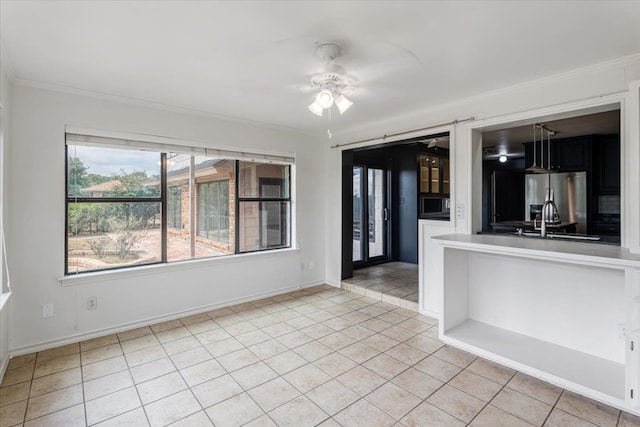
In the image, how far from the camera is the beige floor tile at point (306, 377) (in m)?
2.33

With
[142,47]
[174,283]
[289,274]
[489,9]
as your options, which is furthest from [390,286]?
[142,47]

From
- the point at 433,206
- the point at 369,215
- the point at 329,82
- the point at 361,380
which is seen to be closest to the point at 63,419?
the point at 361,380

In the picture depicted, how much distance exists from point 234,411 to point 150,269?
6.58 feet

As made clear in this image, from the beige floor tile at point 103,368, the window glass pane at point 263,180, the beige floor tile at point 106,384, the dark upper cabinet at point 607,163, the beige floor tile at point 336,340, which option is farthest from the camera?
the dark upper cabinet at point 607,163

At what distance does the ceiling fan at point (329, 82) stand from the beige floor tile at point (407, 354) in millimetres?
2168

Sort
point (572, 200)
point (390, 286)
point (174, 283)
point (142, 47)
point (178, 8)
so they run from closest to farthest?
point (178, 8) → point (142, 47) → point (174, 283) → point (390, 286) → point (572, 200)

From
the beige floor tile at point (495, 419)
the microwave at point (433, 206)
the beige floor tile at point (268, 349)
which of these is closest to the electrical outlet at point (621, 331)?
the beige floor tile at point (495, 419)

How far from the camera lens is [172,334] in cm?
323

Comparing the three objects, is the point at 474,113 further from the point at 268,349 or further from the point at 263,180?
the point at 268,349

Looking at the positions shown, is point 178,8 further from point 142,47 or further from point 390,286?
point 390,286

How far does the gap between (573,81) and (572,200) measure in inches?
124

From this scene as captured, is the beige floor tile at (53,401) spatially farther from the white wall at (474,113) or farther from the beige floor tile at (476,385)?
the white wall at (474,113)

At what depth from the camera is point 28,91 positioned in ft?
9.14

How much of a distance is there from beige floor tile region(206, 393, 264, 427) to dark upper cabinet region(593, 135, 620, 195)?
5.65 m
